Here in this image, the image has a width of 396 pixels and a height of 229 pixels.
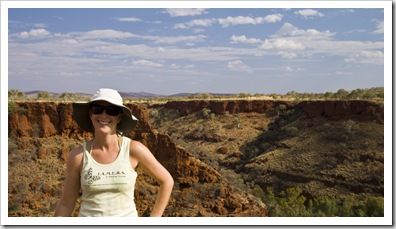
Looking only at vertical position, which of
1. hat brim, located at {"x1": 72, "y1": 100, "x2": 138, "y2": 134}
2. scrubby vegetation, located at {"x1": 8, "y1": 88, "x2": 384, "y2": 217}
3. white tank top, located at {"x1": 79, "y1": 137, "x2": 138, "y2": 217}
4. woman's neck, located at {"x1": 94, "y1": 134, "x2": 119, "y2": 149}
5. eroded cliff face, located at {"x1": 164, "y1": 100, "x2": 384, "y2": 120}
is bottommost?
scrubby vegetation, located at {"x1": 8, "y1": 88, "x2": 384, "y2": 217}

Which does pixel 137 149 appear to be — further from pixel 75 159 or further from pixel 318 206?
pixel 318 206

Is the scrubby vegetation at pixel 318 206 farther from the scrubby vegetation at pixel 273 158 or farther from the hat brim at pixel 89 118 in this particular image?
the hat brim at pixel 89 118

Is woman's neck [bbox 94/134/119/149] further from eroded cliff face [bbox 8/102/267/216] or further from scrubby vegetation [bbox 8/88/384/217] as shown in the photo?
scrubby vegetation [bbox 8/88/384/217]

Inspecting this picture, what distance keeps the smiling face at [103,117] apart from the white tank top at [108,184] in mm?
97

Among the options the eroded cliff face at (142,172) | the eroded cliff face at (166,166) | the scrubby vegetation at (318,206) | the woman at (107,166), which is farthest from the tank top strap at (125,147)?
the scrubby vegetation at (318,206)

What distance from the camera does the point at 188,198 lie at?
14.8 metres

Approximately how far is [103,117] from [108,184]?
0.32 metres

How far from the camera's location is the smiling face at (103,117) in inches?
101

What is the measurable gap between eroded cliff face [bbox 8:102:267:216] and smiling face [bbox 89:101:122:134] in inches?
440

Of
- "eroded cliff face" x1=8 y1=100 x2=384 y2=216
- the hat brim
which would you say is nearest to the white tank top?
the hat brim

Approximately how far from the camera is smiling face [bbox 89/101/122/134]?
2561 millimetres

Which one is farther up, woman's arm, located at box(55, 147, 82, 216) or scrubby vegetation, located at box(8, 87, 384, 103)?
scrubby vegetation, located at box(8, 87, 384, 103)

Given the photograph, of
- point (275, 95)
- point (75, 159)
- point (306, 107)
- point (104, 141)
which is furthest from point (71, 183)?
point (275, 95)

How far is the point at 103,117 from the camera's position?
2561mm
